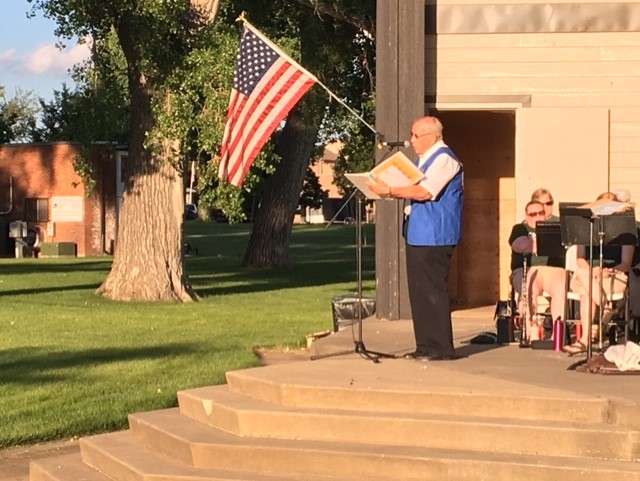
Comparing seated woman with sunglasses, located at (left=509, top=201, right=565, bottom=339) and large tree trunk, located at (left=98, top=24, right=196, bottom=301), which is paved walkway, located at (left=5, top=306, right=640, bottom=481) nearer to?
seated woman with sunglasses, located at (left=509, top=201, right=565, bottom=339)

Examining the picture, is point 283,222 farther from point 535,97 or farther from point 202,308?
point 535,97

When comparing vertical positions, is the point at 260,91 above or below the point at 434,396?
above

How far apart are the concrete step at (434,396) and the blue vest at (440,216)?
105cm

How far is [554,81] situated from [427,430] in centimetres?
669

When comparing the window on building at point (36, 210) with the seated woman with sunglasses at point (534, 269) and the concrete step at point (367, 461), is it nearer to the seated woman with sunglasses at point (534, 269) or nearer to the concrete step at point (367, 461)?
the seated woman with sunglasses at point (534, 269)

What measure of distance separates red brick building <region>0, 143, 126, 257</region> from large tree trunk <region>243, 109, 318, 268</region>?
48.4ft

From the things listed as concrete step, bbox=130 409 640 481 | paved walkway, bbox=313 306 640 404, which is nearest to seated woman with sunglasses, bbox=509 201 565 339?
paved walkway, bbox=313 306 640 404

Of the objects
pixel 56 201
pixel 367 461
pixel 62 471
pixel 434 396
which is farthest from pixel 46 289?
pixel 56 201

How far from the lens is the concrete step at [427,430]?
788 centimetres

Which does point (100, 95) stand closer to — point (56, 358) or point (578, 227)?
point (56, 358)

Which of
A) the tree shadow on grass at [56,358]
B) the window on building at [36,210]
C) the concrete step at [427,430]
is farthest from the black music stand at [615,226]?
the window on building at [36,210]

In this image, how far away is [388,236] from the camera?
14.2m

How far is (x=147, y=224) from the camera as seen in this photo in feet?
83.2

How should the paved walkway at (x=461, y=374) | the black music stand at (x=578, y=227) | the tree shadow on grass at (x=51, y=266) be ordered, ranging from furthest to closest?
the tree shadow on grass at (x=51, y=266)
the black music stand at (x=578, y=227)
the paved walkway at (x=461, y=374)
